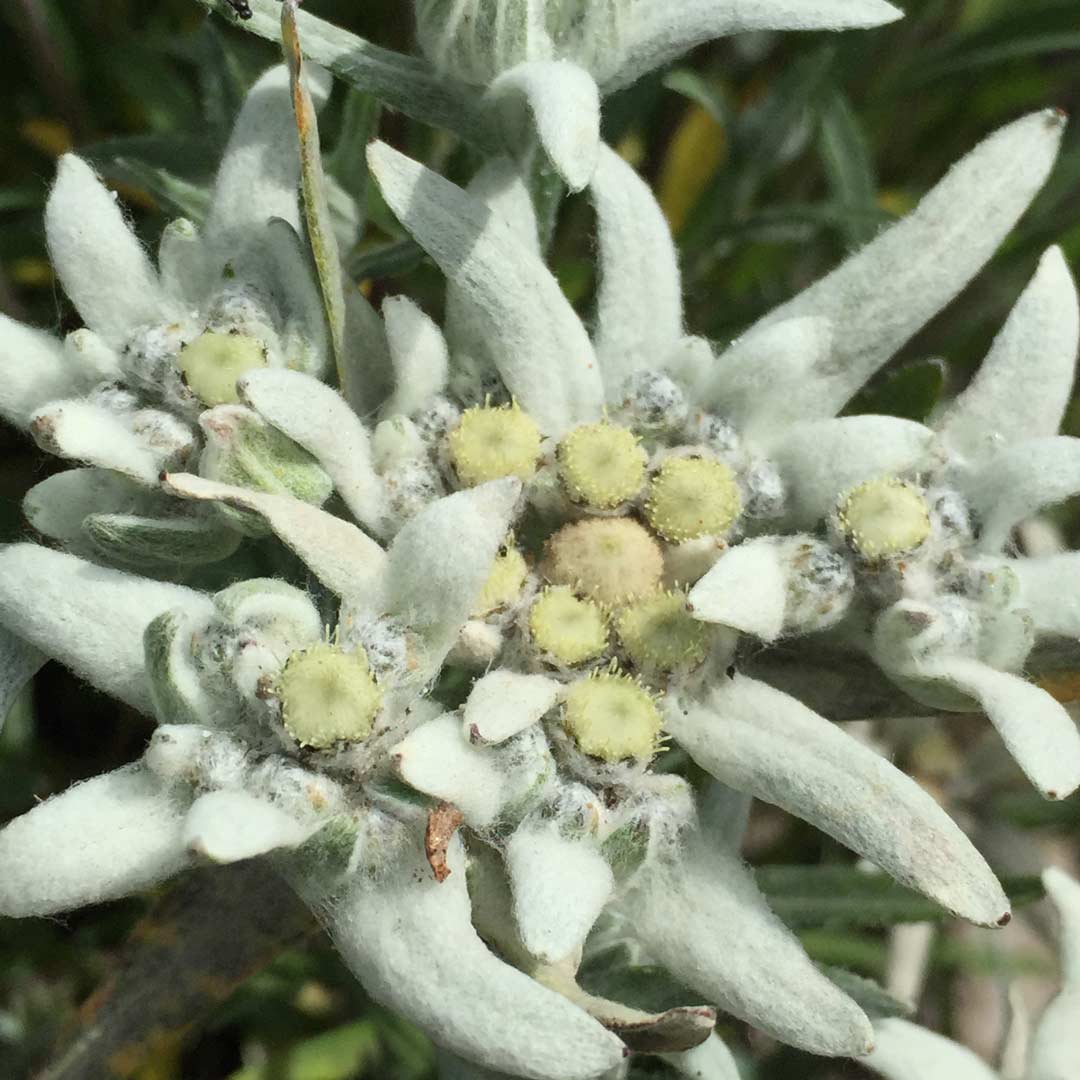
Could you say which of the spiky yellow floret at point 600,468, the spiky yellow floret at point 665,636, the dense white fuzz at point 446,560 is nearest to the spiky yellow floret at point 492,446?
the spiky yellow floret at point 600,468

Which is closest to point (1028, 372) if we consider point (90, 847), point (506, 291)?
point (506, 291)

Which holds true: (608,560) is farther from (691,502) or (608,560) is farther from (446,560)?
(446,560)

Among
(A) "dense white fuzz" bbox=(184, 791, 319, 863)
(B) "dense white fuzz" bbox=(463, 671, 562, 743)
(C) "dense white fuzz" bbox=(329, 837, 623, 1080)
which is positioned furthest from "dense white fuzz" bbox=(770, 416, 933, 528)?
(A) "dense white fuzz" bbox=(184, 791, 319, 863)

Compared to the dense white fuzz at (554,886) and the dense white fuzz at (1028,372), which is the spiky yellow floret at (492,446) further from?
the dense white fuzz at (1028,372)

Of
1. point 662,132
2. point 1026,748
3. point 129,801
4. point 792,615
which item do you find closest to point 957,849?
point 1026,748

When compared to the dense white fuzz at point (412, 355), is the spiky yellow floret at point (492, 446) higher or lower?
lower
